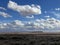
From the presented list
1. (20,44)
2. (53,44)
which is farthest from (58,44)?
(20,44)

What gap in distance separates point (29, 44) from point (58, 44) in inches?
301

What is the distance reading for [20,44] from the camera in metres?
52.6

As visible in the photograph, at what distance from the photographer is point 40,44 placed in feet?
173

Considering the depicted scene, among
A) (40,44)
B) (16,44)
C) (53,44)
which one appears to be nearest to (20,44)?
(16,44)

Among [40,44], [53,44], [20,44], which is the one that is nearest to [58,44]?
[53,44]

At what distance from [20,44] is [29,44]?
2.33 m

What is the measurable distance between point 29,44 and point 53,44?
21.2ft

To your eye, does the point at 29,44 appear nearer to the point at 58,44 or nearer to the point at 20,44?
the point at 20,44

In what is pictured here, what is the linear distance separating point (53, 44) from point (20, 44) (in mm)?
8779

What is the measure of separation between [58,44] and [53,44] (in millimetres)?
1350

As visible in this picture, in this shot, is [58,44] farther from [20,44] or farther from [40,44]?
[20,44]

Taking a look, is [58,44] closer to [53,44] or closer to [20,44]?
[53,44]

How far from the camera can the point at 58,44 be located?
53.4 meters

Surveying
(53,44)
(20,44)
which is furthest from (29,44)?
(53,44)
